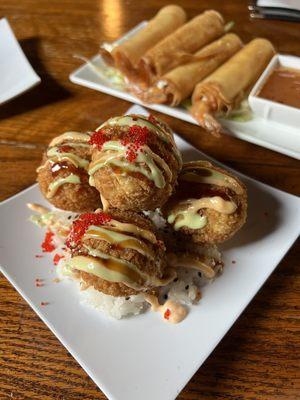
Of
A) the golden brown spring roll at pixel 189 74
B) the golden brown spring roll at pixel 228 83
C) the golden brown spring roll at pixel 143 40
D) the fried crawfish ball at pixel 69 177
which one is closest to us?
the fried crawfish ball at pixel 69 177

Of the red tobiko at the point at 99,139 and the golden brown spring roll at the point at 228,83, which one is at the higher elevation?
the red tobiko at the point at 99,139

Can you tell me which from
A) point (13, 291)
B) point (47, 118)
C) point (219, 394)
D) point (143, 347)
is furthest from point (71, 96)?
point (219, 394)

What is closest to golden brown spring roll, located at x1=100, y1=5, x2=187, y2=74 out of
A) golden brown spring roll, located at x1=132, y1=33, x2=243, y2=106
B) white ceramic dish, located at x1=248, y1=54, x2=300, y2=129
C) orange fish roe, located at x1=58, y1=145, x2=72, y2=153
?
golden brown spring roll, located at x1=132, y1=33, x2=243, y2=106

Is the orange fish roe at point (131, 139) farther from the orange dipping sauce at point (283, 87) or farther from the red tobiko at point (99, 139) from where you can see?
the orange dipping sauce at point (283, 87)

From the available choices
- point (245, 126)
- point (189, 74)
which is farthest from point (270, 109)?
point (189, 74)

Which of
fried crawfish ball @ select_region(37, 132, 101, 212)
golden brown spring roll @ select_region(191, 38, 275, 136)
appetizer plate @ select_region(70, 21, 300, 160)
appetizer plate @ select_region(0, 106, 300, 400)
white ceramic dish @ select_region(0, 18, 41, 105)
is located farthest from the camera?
white ceramic dish @ select_region(0, 18, 41, 105)

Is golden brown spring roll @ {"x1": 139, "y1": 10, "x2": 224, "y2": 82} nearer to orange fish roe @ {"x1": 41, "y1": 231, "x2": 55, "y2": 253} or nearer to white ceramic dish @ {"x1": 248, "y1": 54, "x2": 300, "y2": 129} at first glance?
white ceramic dish @ {"x1": 248, "y1": 54, "x2": 300, "y2": 129}

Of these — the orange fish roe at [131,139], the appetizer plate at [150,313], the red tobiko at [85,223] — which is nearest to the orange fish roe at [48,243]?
the appetizer plate at [150,313]
